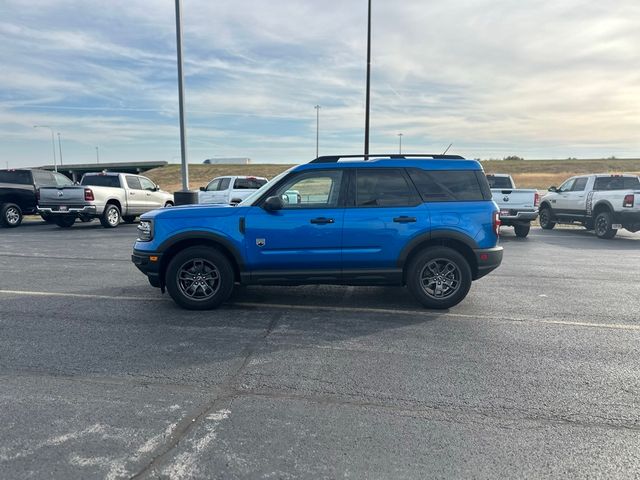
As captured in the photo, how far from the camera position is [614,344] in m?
4.82

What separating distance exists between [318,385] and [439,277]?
2.83 metres

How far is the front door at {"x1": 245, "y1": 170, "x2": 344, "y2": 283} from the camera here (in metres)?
5.84

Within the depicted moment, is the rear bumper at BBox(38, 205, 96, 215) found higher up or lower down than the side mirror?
lower down

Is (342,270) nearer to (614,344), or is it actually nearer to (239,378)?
(239,378)

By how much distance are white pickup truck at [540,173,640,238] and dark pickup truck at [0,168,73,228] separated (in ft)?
56.4

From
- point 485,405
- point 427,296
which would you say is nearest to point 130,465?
point 485,405

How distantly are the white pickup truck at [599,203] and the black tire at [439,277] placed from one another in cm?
1004

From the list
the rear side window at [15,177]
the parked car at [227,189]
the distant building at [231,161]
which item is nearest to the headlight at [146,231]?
the parked car at [227,189]

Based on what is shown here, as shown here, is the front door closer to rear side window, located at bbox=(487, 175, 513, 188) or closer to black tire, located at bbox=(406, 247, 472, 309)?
black tire, located at bbox=(406, 247, 472, 309)

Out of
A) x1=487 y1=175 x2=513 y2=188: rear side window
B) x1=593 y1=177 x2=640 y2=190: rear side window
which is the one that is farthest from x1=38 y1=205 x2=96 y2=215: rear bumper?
x1=593 y1=177 x2=640 y2=190: rear side window

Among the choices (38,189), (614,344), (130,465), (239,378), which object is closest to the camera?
(130,465)

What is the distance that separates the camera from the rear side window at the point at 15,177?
54.5 feet

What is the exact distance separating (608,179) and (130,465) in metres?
15.9

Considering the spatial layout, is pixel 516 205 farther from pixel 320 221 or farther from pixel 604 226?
pixel 320 221
